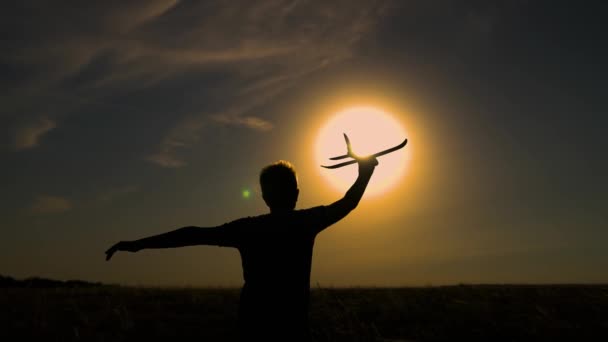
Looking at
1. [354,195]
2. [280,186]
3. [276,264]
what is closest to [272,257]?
[276,264]

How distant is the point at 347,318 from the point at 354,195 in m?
11.5

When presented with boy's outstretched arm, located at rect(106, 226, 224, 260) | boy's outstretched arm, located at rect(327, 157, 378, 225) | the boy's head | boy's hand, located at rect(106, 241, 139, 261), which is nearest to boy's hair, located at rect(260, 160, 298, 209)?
the boy's head

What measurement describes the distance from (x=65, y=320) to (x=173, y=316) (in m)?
2.75

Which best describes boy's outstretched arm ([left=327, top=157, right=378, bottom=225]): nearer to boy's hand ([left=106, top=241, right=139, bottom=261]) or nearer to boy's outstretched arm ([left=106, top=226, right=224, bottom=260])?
boy's outstretched arm ([left=106, top=226, right=224, bottom=260])

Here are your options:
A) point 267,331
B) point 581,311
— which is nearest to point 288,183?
point 267,331

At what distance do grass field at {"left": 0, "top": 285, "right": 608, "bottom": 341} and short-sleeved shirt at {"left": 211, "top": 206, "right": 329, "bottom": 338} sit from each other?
6.33 m

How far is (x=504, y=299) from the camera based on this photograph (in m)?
19.0

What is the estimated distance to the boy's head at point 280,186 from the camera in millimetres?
3596

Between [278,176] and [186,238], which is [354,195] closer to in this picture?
[278,176]

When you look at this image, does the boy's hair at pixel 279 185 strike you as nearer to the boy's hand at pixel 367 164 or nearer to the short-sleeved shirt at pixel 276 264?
the short-sleeved shirt at pixel 276 264

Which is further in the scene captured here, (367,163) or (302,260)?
(367,163)

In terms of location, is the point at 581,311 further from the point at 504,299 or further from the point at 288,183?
the point at 288,183

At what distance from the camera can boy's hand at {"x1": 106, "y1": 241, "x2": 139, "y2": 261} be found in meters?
3.60

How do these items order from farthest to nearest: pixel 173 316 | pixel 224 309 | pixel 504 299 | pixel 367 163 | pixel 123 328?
1. pixel 504 299
2. pixel 224 309
3. pixel 173 316
4. pixel 123 328
5. pixel 367 163
